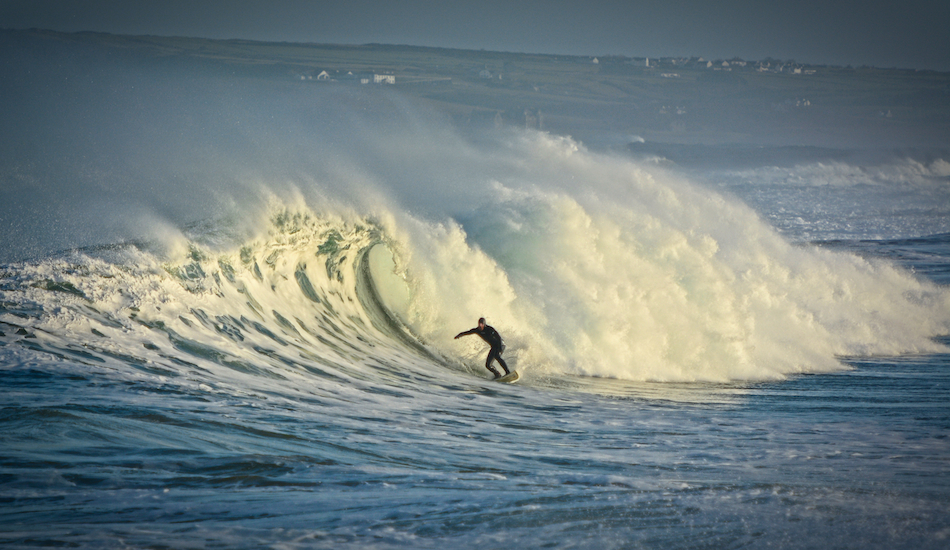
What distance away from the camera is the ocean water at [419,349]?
13.7 ft

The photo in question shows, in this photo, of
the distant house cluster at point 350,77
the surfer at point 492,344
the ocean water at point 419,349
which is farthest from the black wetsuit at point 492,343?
the distant house cluster at point 350,77

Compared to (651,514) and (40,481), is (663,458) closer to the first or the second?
(651,514)

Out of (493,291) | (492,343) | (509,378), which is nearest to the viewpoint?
(509,378)

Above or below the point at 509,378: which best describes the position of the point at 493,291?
above

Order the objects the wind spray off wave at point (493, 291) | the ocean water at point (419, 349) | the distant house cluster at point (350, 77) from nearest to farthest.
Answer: the ocean water at point (419, 349) → the wind spray off wave at point (493, 291) → the distant house cluster at point (350, 77)

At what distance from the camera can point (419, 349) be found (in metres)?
10.6

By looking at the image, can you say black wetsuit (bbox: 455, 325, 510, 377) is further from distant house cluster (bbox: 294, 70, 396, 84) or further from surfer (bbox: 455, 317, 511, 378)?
distant house cluster (bbox: 294, 70, 396, 84)

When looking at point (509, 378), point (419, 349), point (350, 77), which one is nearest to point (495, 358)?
point (509, 378)

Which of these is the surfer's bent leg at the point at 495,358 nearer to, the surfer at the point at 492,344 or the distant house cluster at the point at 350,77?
the surfer at the point at 492,344

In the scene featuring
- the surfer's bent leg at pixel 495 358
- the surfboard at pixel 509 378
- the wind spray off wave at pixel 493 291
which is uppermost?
the wind spray off wave at pixel 493 291

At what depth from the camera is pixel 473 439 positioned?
6117 mm

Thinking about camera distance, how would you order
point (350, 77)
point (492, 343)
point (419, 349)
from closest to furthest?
point (492, 343) < point (419, 349) < point (350, 77)

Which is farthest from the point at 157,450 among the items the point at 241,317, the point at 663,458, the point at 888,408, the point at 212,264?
the point at 888,408

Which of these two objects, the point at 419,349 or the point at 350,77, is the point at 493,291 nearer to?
the point at 419,349
